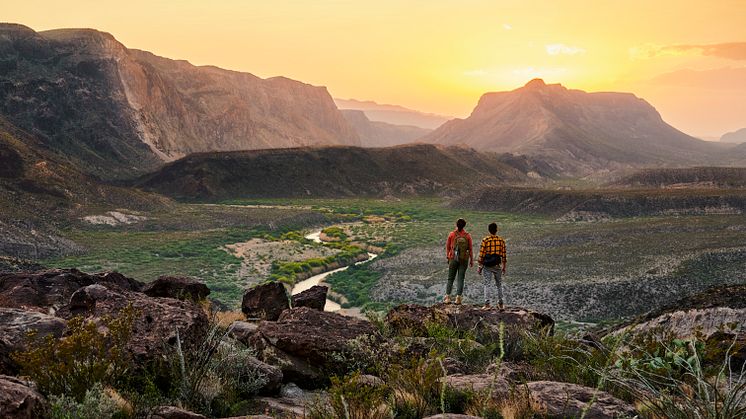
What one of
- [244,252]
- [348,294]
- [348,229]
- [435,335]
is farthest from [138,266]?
[435,335]

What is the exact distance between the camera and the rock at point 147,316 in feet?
22.4

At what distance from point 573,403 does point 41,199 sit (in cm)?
5979

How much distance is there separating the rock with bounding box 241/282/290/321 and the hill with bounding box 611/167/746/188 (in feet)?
284

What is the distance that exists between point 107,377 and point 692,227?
47349mm

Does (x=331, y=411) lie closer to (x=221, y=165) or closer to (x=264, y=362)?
(x=264, y=362)

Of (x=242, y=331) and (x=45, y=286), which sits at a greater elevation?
(x=45, y=286)

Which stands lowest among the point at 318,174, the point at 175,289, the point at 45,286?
the point at 175,289

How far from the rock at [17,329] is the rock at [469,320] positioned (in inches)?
231

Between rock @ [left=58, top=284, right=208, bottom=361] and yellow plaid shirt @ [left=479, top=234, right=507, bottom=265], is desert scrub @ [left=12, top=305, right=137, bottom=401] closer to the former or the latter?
rock @ [left=58, top=284, right=208, bottom=361]

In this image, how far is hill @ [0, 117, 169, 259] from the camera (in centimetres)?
4044

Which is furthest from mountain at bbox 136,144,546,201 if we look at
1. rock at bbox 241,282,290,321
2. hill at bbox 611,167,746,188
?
rock at bbox 241,282,290,321

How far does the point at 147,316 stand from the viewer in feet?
24.5

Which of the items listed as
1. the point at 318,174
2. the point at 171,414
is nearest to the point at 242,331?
the point at 171,414

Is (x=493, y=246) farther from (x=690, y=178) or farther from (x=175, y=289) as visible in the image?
(x=690, y=178)
